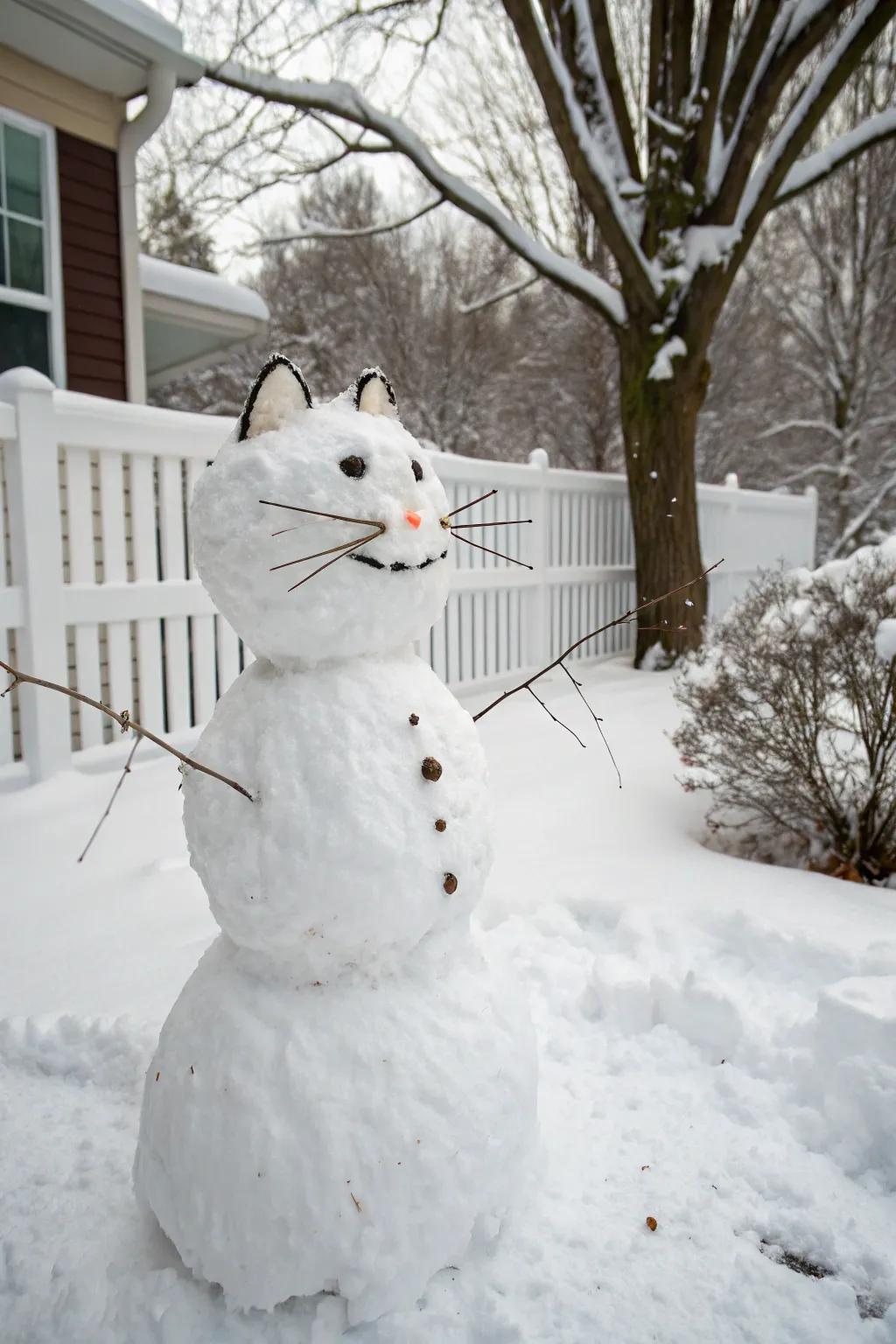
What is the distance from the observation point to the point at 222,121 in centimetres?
813

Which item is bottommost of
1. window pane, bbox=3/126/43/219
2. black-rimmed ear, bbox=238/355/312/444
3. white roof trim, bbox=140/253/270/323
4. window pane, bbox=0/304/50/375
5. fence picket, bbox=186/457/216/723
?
fence picket, bbox=186/457/216/723

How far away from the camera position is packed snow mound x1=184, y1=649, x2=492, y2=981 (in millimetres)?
1404

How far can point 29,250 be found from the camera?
612 cm

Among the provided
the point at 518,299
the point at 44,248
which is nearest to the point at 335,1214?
the point at 44,248

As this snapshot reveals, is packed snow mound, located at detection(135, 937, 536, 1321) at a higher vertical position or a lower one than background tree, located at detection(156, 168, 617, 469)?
lower

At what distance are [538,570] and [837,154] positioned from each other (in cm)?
442

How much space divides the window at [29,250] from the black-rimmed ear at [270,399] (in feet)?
18.1

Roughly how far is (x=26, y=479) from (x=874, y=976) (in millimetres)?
3603

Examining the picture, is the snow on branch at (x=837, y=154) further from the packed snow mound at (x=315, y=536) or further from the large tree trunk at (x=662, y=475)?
the packed snow mound at (x=315, y=536)

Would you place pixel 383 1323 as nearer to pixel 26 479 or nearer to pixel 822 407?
pixel 26 479

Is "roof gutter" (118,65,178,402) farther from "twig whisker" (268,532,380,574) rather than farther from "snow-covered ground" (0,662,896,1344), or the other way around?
"twig whisker" (268,532,380,574)

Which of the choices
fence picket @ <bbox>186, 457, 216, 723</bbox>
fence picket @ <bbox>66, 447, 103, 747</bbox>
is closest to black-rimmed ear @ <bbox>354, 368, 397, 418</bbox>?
fence picket @ <bbox>66, 447, 103, 747</bbox>

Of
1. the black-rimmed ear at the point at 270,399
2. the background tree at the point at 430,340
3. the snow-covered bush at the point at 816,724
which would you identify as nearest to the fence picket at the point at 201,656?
the snow-covered bush at the point at 816,724

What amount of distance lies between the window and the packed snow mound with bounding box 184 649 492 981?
577 centimetres
